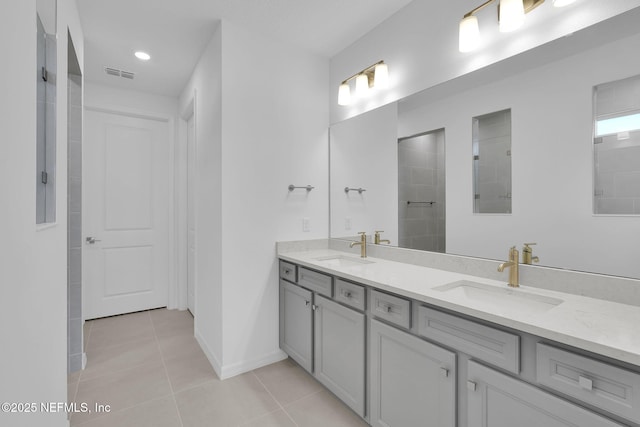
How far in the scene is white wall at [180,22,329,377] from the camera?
7.45 ft

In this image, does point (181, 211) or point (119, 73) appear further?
point (181, 211)

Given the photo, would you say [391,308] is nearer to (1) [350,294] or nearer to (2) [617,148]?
(1) [350,294]

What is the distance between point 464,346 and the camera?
120cm

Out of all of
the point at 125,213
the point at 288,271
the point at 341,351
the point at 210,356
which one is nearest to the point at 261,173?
the point at 288,271

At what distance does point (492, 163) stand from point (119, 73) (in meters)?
3.44

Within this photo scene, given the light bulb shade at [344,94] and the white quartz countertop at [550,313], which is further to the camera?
the light bulb shade at [344,94]

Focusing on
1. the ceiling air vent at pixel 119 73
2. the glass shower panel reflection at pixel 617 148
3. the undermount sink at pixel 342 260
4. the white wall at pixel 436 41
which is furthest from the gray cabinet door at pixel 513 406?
the ceiling air vent at pixel 119 73

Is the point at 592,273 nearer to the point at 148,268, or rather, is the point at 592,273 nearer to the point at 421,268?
the point at 421,268

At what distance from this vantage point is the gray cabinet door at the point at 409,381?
49.8 inches

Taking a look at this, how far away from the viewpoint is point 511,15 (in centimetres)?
146

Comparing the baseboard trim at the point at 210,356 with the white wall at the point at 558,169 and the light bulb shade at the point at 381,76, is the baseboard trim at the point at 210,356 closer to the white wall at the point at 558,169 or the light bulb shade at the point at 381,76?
the white wall at the point at 558,169

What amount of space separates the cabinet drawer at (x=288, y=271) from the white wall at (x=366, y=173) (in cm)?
56

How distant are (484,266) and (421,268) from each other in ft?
1.25
